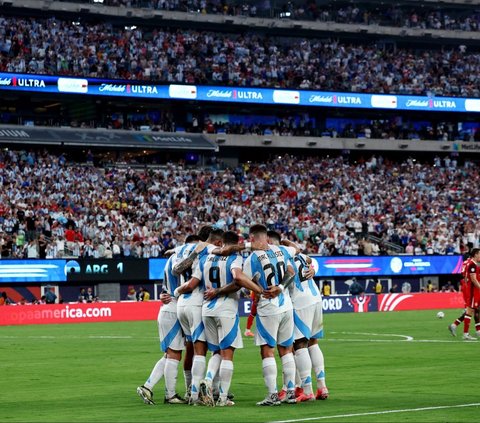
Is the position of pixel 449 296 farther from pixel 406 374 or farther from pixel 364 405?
pixel 364 405

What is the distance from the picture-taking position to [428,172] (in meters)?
74.7

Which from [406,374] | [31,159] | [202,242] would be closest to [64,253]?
[31,159]

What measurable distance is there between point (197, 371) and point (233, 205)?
152 feet

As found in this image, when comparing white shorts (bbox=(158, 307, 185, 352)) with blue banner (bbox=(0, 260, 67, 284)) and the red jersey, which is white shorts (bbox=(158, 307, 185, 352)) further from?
blue banner (bbox=(0, 260, 67, 284))

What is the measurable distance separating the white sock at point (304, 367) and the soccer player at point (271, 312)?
0.34m

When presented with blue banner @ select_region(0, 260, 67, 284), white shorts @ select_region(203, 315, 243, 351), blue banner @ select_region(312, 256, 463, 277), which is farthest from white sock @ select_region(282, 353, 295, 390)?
blue banner @ select_region(312, 256, 463, 277)

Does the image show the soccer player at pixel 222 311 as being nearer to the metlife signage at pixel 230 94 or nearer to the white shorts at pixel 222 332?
the white shorts at pixel 222 332

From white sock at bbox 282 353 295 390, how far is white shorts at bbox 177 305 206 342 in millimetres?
1203

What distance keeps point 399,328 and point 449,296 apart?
19902mm

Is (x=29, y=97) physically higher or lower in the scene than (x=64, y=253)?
higher

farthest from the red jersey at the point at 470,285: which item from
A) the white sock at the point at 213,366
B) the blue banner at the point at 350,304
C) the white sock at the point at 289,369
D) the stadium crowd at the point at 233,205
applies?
the stadium crowd at the point at 233,205

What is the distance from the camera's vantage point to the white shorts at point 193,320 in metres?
15.7

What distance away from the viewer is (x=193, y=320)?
1573 centimetres

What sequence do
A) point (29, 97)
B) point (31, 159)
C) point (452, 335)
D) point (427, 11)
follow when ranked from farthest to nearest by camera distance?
point (427, 11)
point (29, 97)
point (31, 159)
point (452, 335)
